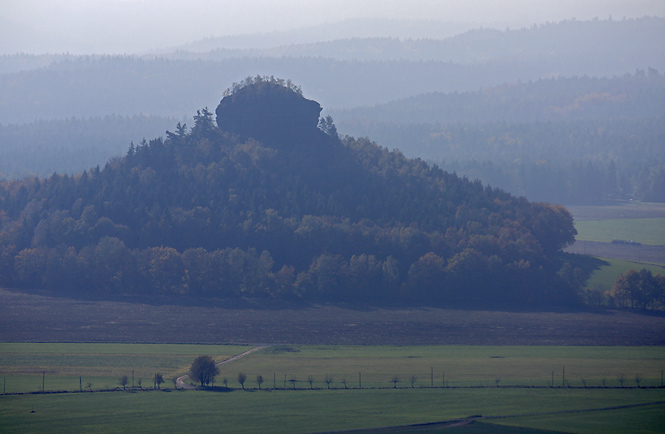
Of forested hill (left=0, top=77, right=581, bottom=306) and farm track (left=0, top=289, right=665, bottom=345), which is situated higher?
forested hill (left=0, top=77, right=581, bottom=306)

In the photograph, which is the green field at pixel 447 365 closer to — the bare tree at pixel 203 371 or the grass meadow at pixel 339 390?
the grass meadow at pixel 339 390

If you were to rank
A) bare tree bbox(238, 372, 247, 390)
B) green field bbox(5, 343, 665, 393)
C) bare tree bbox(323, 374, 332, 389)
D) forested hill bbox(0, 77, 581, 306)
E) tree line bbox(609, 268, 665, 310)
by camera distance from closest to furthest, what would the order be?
bare tree bbox(238, 372, 247, 390), bare tree bbox(323, 374, 332, 389), green field bbox(5, 343, 665, 393), tree line bbox(609, 268, 665, 310), forested hill bbox(0, 77, 581, 306)

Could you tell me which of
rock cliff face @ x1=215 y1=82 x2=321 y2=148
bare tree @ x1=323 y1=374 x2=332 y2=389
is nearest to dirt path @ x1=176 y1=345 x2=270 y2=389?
bare tree @ x1=323 y1=374 x2=332 y2=389

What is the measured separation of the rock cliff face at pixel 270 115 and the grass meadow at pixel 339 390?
7661 centimetres

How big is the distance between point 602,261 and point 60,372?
101 meters

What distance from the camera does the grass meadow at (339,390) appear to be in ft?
242

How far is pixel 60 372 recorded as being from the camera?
290 ft

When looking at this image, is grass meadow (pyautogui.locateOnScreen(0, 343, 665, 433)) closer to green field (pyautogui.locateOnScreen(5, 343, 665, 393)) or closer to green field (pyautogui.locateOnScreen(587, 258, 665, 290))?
green field (pyautogui.locateOnScreen(5, 343, 665, 393))

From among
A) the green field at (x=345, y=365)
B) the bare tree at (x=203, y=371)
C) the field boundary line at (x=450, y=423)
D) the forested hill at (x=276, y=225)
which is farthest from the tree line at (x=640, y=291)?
the bare tree at (x=203, y=371)

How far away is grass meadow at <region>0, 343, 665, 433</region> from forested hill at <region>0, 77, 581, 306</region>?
36.7 m

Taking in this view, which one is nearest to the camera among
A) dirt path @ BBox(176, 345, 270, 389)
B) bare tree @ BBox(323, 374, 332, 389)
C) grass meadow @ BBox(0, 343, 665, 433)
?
grass meadow @ BBox(0, 343, 665, 433)

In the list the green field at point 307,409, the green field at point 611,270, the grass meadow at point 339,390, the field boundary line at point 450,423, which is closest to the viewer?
the field boundary line at point 450,423

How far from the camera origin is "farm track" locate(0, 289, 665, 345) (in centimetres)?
10750

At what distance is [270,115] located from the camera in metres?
172
